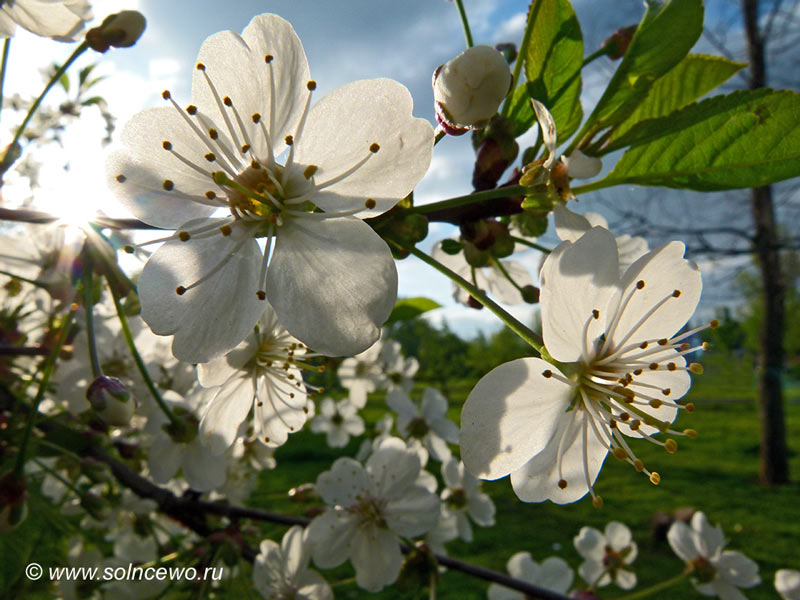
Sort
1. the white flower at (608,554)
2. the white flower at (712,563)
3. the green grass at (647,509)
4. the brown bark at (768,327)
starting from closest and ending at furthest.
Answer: the white flower at (712,563)
the white flower at (608,554)
the green grass at (647,509)
the brown bark at (768,327)

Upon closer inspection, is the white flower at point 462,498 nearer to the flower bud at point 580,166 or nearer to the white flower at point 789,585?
the white flower at point 789,585

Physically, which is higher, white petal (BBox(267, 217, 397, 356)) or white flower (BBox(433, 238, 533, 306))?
white flower (BBox(433, 238, 533, 306))

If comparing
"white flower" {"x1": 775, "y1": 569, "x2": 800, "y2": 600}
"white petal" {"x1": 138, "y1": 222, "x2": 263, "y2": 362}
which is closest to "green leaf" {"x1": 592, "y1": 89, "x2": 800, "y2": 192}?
"white petal" {"x1": 138, "y1": 222, "x2": 263, "y2": 362}

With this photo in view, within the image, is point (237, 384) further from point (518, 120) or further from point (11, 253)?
point (11, 253)

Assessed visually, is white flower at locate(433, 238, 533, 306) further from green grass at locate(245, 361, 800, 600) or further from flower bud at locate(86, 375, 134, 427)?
green grass at locate(245, 361, 800, 600)

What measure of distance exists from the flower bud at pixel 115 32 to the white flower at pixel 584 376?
730 mm

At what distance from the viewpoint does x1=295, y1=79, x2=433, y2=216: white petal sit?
54 cm

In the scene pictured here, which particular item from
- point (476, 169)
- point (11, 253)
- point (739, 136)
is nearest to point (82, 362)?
point (11, 253)

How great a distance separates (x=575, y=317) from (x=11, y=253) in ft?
4.06

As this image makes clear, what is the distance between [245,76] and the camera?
2.02ft

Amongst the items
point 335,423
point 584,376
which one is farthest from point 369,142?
point 335,423

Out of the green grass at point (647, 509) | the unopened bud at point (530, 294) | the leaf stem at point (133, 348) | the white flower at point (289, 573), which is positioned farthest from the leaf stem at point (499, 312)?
the green grass at point (647, 509)

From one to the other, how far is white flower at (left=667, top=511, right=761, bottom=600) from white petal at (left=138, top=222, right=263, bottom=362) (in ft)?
5.90

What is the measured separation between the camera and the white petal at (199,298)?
589 millimetres
